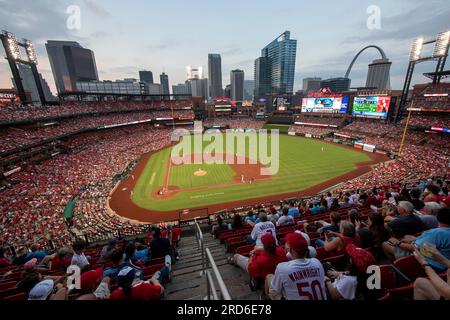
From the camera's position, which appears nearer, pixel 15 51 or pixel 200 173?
pixel 200 173

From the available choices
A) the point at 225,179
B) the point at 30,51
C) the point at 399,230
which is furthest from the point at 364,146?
the point at 30,51

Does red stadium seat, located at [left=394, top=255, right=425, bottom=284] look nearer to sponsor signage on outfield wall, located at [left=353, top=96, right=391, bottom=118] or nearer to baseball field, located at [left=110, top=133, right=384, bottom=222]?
baseball field, located at [left=110, top=133, right=384, bottom=222]

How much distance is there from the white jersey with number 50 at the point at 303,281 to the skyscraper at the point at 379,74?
205 meters

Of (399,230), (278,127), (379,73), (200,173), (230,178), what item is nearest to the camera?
(399,230)

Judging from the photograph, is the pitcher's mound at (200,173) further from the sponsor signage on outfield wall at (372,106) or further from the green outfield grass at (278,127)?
the sponsor signage on outfield wall at (372,106)

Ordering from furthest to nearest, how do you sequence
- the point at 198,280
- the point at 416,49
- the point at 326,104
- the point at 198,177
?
the point at 326,104 → the point at 416,49 → the point at 198,177 → the point at 198,280

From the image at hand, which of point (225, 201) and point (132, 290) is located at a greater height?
point (132, 290)

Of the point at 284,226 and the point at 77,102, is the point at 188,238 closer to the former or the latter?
the point at 284,226

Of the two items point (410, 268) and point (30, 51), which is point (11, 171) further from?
point (410, 268)

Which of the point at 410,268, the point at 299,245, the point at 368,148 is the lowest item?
the point at 368,148

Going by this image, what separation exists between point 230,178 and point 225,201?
7.56 meters

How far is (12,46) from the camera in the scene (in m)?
37.9

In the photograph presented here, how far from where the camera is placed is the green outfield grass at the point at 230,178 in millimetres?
24000

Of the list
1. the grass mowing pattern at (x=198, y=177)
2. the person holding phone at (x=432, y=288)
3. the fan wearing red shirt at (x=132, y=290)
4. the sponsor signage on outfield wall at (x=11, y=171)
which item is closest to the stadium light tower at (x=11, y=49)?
the sponsor signage on outfield wall at (x=11, y=171)
